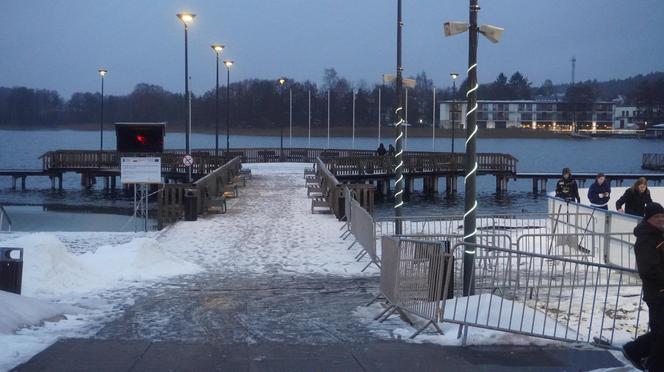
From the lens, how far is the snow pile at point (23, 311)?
9.61m

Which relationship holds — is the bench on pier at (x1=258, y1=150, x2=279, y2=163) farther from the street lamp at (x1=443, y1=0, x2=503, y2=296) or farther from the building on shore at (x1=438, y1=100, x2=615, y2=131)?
the building on shore at (x1=438, y1=100, x2=615, y2=131)

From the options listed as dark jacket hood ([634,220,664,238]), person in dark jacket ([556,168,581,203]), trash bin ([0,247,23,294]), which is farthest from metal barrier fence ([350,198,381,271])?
dark jacket hood ([634,220,664,238])

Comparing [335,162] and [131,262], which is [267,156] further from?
[131,262]

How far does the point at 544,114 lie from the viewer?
176 metres

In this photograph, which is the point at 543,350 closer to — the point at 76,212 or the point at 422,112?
the point at 76,212

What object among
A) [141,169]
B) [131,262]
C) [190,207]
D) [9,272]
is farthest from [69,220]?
[9,272]

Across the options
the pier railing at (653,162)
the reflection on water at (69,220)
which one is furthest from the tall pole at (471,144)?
the pier railing at (653,162)

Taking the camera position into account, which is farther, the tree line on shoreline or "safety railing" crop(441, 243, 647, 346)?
the tree line on shoreline

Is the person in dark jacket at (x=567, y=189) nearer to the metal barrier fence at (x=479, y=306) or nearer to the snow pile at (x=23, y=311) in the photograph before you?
the metal barrier fence at (x=479, y=306)

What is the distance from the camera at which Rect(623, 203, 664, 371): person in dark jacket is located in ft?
24.9

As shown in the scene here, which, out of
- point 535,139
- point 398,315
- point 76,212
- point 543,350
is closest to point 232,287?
point 398,315

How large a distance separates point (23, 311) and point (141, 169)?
42.8 ft

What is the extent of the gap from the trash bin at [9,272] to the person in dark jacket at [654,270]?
7.86 m

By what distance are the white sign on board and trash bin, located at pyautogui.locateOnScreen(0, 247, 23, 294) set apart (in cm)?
1170
